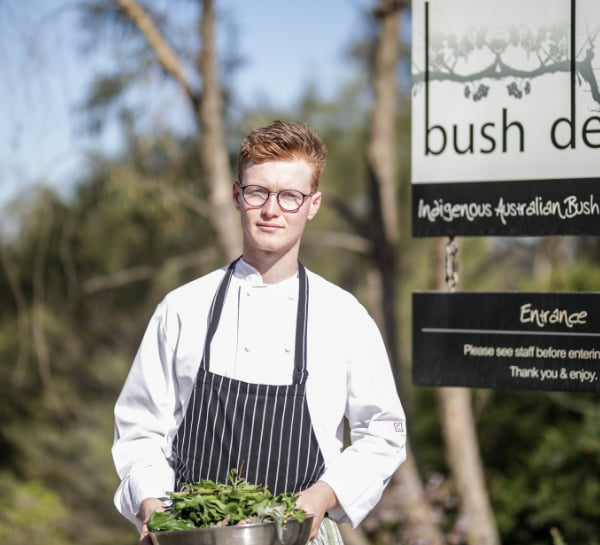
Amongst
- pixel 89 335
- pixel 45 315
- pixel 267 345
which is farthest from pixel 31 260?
pixel 267 345

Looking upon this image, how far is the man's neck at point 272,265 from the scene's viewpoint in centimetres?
203

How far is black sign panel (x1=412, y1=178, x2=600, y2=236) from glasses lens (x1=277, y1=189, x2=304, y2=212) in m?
0.94

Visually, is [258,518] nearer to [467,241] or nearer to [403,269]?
[467,241]

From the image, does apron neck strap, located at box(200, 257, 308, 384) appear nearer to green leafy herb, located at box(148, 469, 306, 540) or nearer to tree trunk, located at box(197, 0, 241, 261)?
green leafy herb, located at box(148, 469, 306, 540)

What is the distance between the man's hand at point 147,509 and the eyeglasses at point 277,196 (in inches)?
25.7

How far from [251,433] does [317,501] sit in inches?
7.9

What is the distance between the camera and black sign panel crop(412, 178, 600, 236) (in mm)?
2629

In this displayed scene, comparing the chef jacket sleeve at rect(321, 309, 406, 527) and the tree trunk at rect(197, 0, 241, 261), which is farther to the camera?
the tree trunk at rect(197, 0, 241, 261)

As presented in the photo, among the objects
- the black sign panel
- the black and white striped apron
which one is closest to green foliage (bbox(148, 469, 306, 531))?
the black and white striped apron

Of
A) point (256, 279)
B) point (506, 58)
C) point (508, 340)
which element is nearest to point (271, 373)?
point (256, 279)

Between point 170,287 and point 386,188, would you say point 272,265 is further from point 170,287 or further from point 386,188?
point 170,287

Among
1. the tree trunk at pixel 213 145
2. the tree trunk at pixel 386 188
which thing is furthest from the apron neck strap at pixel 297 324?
the tree trunk at pixel 386 188

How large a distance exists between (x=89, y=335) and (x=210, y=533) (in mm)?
8967

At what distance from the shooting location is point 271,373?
194cm
